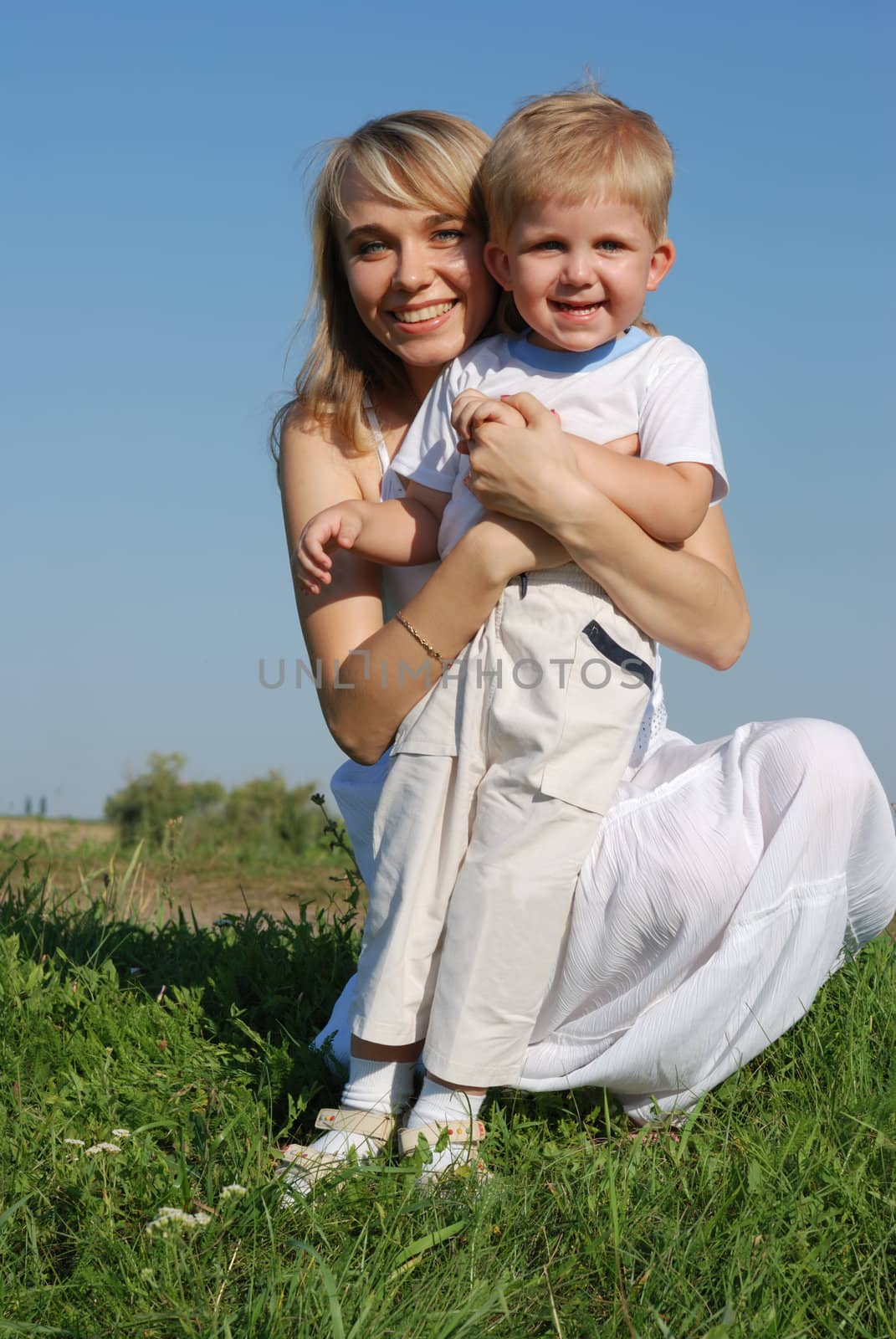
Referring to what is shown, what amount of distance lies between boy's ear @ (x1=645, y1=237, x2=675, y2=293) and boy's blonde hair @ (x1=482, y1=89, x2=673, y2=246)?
0.09 ft

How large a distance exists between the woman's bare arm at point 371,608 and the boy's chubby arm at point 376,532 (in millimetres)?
103

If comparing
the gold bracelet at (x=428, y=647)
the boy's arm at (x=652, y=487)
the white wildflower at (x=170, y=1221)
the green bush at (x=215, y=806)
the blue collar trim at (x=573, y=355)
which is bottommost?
Answer: the green bush at (x=215, y=806)

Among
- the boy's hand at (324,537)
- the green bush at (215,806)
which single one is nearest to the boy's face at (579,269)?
the boy's hand at (324,537)

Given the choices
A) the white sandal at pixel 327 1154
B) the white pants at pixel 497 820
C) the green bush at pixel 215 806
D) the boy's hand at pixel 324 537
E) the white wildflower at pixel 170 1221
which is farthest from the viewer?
the green bush at pixel 215 806

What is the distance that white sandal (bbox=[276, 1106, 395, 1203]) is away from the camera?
238 centimetres

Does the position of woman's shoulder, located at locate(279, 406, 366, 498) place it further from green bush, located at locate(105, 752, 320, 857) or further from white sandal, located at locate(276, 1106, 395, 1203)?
green bush, located at locate(105, 752, 320, 857)

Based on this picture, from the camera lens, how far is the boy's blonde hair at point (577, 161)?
2633 mm

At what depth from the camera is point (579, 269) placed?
264cm

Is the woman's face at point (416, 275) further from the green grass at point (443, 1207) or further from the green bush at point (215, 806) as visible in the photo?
the green bush at point (215, 806)

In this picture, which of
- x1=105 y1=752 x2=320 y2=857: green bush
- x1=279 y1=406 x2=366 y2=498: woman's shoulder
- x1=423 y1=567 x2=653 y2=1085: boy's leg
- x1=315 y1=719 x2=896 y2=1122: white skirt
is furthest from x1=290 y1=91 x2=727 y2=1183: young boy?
x1=105 y1=752 x2=320 y2=857: green bush

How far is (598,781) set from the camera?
252 cm

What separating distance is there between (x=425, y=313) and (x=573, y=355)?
14.7 inches

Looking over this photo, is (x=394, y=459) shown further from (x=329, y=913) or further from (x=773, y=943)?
(x=329, y=913)

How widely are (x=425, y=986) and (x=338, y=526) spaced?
975 mm
